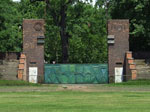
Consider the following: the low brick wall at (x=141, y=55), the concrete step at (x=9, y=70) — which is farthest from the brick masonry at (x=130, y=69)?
the concrete step at (x=9, y=70)

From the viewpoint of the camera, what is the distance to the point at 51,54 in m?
79.1

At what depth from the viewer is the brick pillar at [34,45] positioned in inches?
1933

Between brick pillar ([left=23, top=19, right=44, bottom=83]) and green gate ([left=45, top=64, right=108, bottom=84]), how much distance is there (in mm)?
1285

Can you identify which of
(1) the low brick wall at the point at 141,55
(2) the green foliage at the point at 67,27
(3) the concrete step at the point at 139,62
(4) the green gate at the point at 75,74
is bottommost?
(4) the green gate at the point at 75,74

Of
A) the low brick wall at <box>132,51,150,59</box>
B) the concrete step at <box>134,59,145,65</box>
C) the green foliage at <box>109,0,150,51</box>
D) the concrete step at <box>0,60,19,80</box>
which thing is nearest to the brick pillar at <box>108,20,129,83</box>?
the green foliage at <box>109,0,150,51</box>

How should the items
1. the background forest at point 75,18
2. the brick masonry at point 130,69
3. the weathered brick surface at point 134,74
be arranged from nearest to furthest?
the weathered brick surface at point 134,74 < the brick masonry at point 130,69 < the background forest at point 75,18

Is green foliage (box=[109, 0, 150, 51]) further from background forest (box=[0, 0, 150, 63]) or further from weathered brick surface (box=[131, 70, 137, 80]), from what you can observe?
weathered brick surface (box=[131, 70, 137, 80])

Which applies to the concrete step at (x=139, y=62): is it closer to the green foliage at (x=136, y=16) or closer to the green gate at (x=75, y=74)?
the green foliage at (x=136, y=16)

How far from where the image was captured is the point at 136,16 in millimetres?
52031

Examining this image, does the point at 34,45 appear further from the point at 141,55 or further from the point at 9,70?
the point at 141,55

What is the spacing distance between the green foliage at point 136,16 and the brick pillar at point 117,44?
63.9 inches

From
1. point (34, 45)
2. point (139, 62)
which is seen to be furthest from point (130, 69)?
point (34, 45)

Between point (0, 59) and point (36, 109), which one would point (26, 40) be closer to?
point (0, 59)

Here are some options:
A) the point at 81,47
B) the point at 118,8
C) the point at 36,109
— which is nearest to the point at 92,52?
the point at 81,47
